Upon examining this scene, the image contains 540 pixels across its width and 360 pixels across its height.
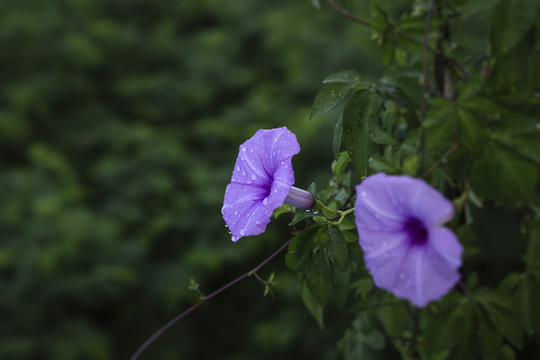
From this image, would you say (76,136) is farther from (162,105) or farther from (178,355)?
(178,355)

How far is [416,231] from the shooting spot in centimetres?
72

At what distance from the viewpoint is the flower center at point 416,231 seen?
0.71 meters

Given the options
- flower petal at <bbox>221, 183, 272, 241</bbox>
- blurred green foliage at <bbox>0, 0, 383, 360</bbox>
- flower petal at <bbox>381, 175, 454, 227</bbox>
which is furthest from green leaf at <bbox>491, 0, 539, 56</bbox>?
blurred green foliage at <bbox>0, 0, 383, 360</bbox>

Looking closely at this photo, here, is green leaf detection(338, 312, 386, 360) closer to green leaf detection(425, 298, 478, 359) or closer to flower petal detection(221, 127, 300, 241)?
green leaf detection(425, 298, 478, 359)

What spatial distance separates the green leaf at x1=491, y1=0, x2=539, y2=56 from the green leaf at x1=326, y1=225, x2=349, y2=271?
0.40 metres

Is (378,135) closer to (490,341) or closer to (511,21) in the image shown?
(511,21)

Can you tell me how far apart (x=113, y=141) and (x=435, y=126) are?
379 cm

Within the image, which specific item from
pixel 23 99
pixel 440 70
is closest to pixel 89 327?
pixel 23 99

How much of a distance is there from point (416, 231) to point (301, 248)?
242 millimetres

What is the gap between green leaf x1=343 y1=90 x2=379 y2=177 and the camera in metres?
0.94

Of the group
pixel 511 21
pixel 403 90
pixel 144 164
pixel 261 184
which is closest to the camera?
pixel 511 21

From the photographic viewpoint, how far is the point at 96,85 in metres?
5.07

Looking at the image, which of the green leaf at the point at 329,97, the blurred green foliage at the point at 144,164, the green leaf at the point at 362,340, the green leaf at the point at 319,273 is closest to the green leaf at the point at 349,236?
the green leaf at the point at 319,273

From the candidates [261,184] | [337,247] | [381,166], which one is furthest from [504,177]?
[261,184]
